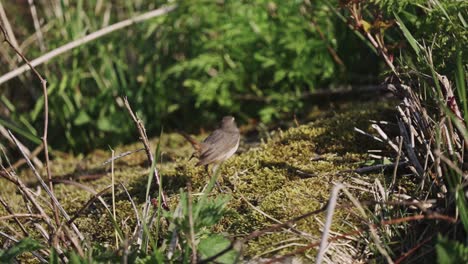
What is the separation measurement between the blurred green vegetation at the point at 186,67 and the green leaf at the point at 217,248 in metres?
2.47

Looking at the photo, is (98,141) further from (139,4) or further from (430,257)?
(430,257)

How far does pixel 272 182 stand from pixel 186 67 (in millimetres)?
2251

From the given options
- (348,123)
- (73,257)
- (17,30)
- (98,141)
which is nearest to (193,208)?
(73,257)

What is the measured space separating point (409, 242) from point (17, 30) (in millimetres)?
4678

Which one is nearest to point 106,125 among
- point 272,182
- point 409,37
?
point 272,182

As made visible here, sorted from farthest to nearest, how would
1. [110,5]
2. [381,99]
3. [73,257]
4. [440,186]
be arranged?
[110,5] → [381,99] → [440,186] → [73,257]

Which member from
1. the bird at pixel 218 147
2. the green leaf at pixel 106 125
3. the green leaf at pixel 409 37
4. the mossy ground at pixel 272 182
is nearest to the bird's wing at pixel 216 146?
the bird at pixel 218 147

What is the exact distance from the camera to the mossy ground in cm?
262

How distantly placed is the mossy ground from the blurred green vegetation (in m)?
Answer: 0.68

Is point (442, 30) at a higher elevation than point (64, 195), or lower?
higher

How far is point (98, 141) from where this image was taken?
206 inches

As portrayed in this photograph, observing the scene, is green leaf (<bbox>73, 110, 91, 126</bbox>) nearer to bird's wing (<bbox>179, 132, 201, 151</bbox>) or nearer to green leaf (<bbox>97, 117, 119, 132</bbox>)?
green leaf (<bbox>97, 117, 119, 132</bbox>)

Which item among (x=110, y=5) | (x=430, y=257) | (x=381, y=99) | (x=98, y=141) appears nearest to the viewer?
(x=430, y=257)

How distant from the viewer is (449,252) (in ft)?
6.48
